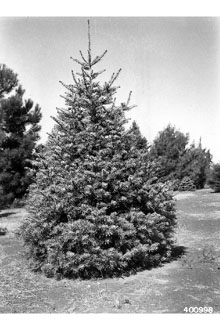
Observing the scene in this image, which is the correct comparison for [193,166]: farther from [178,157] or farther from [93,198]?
[93,198]

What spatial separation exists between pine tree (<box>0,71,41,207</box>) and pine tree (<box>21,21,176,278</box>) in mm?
15394

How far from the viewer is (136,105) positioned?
8.40 metres

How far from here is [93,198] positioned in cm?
784

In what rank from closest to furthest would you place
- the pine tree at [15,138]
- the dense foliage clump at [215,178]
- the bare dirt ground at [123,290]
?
the bare dirt ground at [123,290], the pine tree at [15,138], the dense foliage clump at [215,178]

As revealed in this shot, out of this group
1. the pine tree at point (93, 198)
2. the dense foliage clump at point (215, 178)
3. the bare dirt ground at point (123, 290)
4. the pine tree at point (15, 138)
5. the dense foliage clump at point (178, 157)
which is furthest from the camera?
the dense foliage clump at point (178, 157)

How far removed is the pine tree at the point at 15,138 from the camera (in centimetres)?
2330

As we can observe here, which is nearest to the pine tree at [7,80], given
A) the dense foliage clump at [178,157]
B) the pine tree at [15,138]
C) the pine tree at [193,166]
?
the pine tree at [15,138]

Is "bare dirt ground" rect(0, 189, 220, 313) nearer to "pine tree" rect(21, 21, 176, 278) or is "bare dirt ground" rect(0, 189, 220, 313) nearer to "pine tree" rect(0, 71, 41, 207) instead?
"pine tree" rect(21, 21, 176, 278)

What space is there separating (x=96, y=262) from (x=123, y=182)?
177 cm

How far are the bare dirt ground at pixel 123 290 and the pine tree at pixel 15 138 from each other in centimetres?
1424

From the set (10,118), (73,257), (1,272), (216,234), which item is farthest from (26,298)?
(10,118)

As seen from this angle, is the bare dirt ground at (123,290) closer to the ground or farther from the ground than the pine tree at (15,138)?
closer to the ground

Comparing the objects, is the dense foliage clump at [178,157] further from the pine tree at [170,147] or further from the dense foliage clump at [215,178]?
the dense foliage clump at [215,178]

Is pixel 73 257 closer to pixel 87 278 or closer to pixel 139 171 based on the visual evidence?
pixel 87 278
